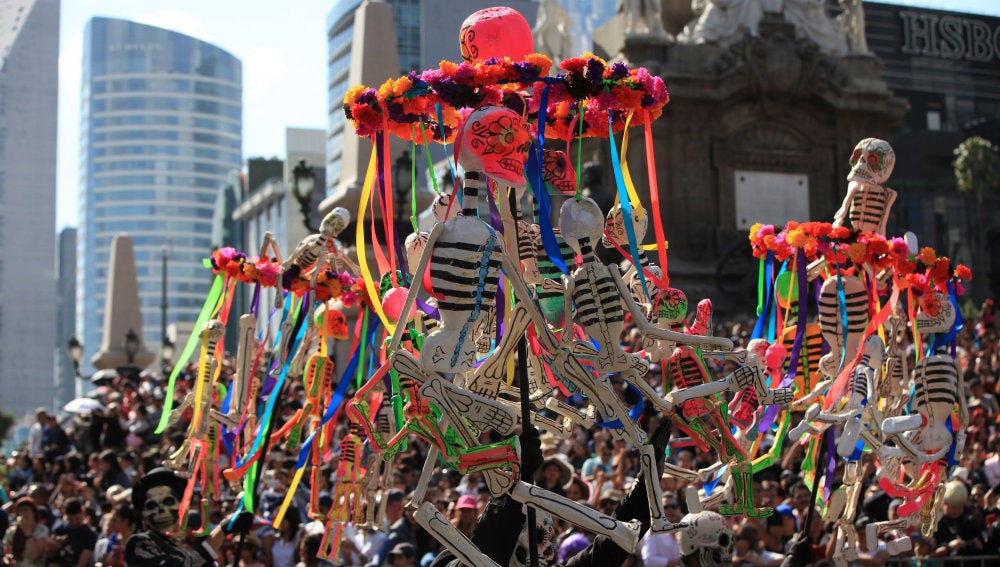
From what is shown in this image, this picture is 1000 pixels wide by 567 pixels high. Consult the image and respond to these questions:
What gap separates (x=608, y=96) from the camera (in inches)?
287

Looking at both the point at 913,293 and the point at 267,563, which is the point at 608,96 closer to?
the point at 913,293

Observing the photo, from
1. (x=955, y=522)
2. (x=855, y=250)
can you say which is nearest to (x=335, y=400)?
(x=855, y=250)

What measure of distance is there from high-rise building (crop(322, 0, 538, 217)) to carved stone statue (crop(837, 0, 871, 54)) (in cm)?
638

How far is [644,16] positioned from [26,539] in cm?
1674

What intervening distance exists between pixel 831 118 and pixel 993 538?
16267 millimetres

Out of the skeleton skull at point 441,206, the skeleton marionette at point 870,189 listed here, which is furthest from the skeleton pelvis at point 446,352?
the skeleton marionette at point 870,189

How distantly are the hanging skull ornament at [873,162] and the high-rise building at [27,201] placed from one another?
97.0 metres

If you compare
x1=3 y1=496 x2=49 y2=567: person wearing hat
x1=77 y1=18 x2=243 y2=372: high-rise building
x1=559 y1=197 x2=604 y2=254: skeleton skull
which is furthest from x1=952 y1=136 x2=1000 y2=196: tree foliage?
x1=77 y1=18 x2=243 y2=372: high-rise building

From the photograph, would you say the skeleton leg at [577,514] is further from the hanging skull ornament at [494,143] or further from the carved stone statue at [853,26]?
the carved stone statue at [853,26]

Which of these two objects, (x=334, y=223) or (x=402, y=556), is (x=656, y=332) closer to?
(x=402, y=556)

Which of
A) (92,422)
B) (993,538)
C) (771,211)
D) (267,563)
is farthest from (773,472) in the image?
(771,211)

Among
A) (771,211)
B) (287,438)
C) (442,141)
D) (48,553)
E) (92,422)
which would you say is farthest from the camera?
(771,211)

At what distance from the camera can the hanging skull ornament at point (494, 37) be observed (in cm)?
785

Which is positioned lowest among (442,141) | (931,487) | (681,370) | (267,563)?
(267,563)
